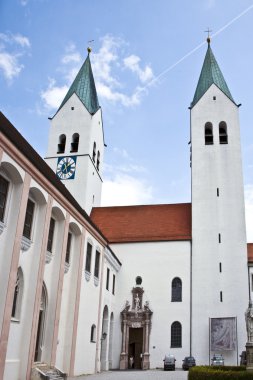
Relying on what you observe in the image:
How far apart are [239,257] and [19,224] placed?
2118 cm

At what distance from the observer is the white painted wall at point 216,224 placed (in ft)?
104

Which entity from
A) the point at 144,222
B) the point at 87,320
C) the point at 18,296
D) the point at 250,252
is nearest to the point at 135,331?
the point at 87,320

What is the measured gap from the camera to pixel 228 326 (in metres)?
30.8

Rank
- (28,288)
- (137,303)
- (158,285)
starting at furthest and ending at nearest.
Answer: (158,285) < (137,303) < (28,288)

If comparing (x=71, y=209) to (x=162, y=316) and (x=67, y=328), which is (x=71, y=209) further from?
(x=162, y=316)

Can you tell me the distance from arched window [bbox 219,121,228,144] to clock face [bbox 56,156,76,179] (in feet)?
44.3

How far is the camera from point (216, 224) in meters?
34.6

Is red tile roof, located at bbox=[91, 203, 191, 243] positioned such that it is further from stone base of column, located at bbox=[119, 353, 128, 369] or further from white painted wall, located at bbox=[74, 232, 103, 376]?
stone base of column, located at bbox=[119, 353, 128, 369]

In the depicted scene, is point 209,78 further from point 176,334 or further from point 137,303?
point 176,334

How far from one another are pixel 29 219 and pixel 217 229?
63.5 feet

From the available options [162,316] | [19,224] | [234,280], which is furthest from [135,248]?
[19,224]

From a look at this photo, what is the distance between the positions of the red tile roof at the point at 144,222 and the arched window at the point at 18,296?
1858cm

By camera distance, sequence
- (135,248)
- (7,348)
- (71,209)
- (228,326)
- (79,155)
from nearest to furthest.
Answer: (7,348), (71,209), (228,326), (135,248), (79,155)

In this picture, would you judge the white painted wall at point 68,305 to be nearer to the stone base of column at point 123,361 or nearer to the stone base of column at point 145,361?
the stone base of column at point 123,361
